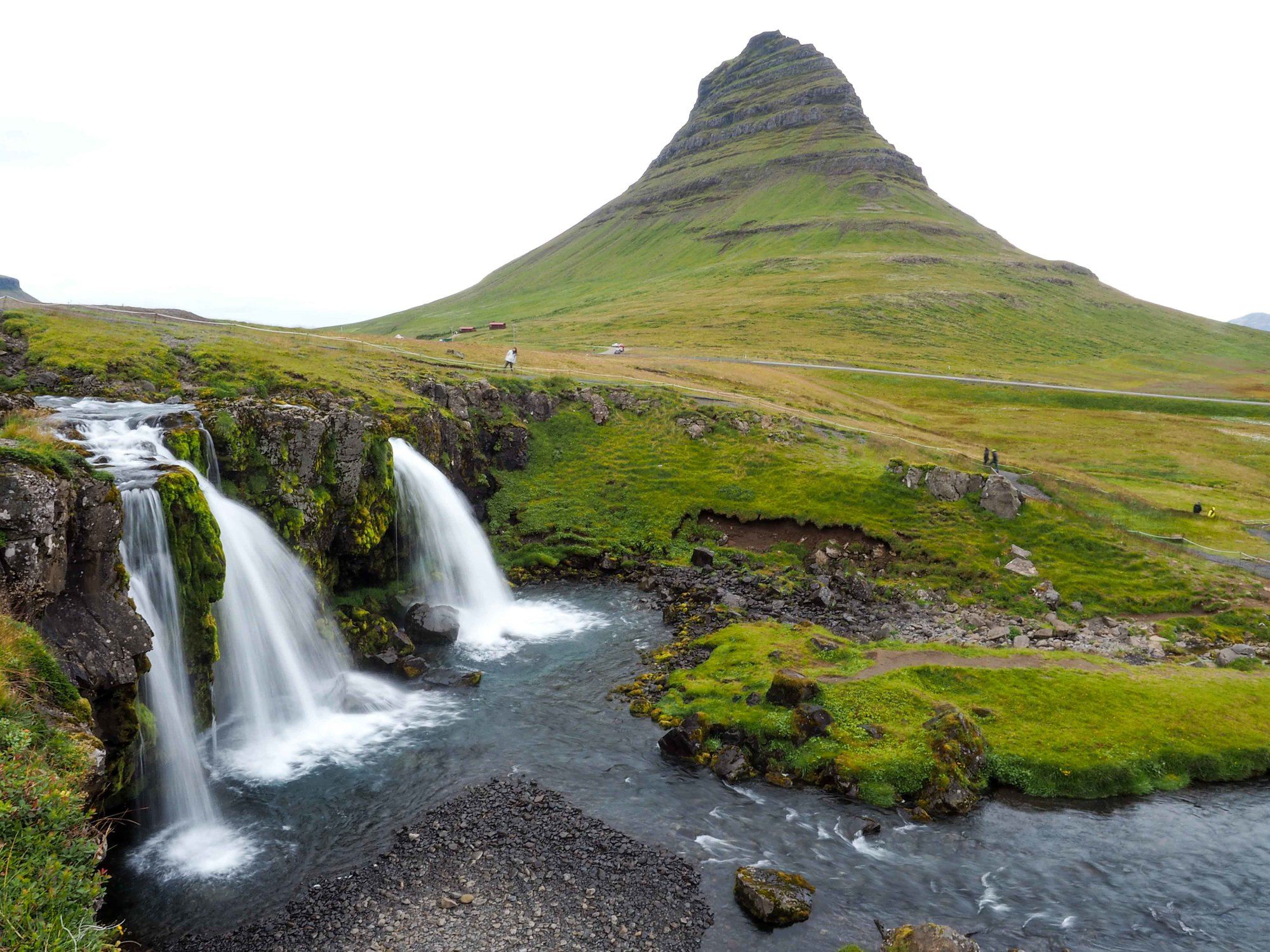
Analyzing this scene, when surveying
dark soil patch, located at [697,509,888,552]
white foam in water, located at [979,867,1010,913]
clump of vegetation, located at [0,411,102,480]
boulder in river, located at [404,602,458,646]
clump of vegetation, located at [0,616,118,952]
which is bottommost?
white foam in water, located at [979,867,1010,913]

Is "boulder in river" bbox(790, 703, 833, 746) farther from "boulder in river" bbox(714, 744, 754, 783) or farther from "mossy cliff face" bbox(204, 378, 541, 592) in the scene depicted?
"mossy cliff face" bbox(204, 378, 541, 592)

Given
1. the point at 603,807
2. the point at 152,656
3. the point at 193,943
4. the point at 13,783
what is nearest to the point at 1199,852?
the point at 603,807

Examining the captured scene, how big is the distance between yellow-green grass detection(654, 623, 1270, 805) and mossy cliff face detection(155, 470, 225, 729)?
17.2m

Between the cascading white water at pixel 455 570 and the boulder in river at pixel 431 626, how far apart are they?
3.53ft

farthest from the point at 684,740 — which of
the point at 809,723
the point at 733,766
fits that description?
the point at 809,723

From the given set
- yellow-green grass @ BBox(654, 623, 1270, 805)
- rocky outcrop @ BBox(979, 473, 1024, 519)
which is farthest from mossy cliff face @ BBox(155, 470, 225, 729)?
rocky outcrop @ BBox(979, 473, 1024, 519)

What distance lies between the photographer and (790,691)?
92.2ft

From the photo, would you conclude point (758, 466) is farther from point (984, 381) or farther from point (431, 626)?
point (984, 381)

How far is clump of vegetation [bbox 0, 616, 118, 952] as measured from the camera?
11.2 metres

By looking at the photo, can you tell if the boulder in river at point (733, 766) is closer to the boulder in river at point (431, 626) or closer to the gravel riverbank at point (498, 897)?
the gravel riverbank at point (498, 897)

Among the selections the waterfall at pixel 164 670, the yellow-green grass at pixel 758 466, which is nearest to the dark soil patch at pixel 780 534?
the yellow-green grass at pixel 758 466

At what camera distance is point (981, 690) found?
2981cm

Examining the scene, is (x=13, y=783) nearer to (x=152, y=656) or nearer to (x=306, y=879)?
(x=306, y=879)

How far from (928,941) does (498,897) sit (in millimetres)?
11110
